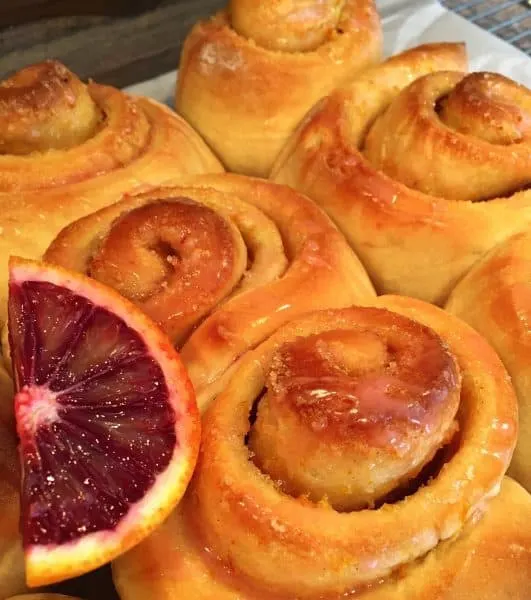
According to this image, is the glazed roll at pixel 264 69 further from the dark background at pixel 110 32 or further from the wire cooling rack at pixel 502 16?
the wire cooling rack at pixel 502 16

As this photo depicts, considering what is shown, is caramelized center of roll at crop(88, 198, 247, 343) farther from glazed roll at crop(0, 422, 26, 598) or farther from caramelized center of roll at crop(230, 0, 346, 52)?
caramelized center of roll at crop(230, 0, 346, 52)

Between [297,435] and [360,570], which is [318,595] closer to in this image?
[360,570]

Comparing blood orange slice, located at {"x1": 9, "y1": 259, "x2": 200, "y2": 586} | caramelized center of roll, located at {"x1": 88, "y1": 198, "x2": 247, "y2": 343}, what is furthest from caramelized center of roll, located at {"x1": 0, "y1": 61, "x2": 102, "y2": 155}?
blood orange slice, located at {"x1": 9, "y1": 259, "x2": 200, "y2": 586}

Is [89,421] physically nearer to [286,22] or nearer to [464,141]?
[464,141]

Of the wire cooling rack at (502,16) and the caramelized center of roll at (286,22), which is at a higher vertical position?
the caramelized center of roll at (286,22)

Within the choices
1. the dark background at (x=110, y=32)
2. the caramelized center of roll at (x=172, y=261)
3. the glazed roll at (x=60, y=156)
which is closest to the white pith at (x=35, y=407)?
the caramelized center of roll at (x=172, y=261)
